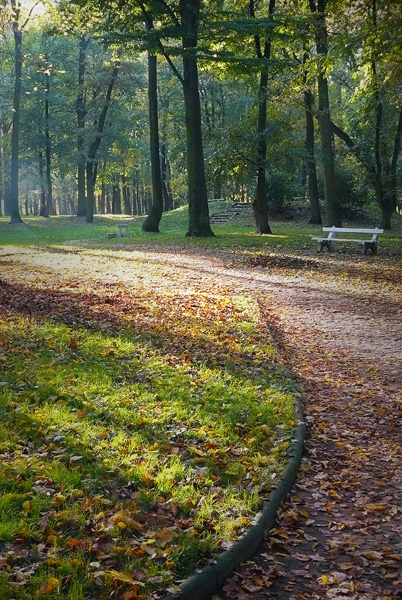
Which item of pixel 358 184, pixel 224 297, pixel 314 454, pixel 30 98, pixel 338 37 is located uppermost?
pixel 30 98

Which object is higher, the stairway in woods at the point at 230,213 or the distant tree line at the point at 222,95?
the distant tree line at the point at 222,95

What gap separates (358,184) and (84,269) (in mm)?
20736

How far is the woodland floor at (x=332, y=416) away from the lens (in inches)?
133

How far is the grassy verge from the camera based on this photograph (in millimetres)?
3170

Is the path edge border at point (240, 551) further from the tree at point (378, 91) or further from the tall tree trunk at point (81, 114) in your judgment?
the tall tree trunk at point (81, 114)

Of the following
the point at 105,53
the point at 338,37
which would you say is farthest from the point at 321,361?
the point at 105,53

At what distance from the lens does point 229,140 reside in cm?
2172

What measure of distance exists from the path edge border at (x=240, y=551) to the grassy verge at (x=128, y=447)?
0.22 ft

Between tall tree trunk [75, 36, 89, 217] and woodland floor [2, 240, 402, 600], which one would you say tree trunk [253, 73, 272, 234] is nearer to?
woodland floor [2, 240, 402, 600]

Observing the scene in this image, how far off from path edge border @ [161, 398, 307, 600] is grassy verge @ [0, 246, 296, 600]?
0.07m

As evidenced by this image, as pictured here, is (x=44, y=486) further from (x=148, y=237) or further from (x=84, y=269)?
(x=148, y=237)

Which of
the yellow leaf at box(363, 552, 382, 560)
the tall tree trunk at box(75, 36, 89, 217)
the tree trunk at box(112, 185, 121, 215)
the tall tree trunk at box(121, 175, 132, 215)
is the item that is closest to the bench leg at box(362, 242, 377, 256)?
the yellow leaf at box(363, 552, 382, 560)

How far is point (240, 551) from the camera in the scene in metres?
3.43

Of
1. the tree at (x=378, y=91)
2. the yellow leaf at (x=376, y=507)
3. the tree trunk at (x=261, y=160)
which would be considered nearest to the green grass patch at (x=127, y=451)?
the yellow leaf at (x=376, y=507)
